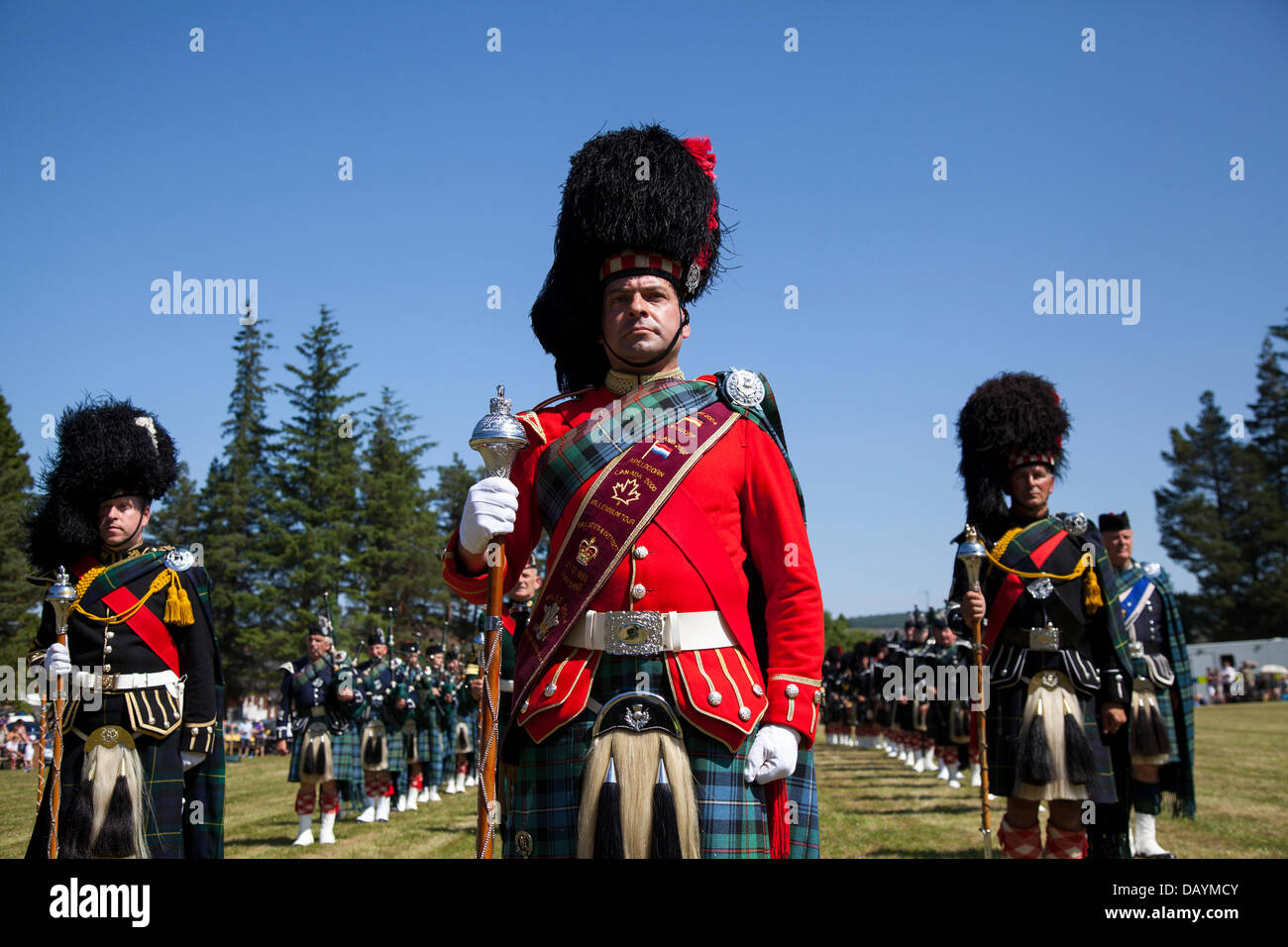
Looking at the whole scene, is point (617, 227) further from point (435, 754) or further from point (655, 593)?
point (435, 754)

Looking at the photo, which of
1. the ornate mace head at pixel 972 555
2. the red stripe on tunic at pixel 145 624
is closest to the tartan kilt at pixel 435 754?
the red stripe on tunic at pixel 145 624

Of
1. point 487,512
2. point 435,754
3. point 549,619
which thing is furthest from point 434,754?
point 487,512

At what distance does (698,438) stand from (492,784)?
134 cm

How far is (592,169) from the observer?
4.33m

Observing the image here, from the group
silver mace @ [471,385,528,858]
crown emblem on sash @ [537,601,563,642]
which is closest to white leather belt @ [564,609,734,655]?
crown emblem on sash @ [537,601,563,642]

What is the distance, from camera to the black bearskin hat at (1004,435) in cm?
822

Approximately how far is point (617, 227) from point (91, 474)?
212 inches

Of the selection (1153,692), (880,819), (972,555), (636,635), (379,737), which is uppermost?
(972,555)

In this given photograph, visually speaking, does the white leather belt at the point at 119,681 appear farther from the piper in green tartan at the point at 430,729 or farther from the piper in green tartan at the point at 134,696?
the piper in green tartan at the point at 430,729

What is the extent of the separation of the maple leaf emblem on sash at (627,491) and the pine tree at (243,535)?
151 ft

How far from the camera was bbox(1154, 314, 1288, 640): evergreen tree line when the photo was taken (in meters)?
65.8

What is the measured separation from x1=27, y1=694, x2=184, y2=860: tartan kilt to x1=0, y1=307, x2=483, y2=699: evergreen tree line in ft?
127

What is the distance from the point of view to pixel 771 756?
3.33 meters
